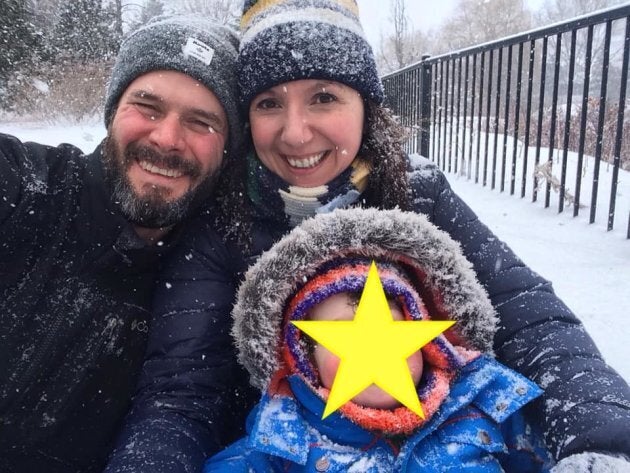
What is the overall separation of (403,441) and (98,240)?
3.79 feet

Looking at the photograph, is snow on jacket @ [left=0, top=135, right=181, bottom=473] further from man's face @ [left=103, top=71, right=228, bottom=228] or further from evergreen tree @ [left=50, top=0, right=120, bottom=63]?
evergreen tree @ [left=50, top=0, right=120, bottom=63]

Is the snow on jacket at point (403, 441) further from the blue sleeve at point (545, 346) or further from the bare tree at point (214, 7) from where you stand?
the bare tree at point (214, 7)

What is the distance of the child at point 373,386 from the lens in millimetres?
1422

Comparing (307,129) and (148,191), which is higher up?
(307,129)

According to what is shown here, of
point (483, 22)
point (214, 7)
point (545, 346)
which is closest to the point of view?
point (545, 346)

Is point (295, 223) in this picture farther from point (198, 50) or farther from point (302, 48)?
point (198, 50)

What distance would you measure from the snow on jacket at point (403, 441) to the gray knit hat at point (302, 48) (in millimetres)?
1009

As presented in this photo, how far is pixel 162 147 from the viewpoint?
1.86 meters

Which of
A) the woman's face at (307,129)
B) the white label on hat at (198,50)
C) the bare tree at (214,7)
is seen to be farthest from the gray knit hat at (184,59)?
the bare tree at (214,7)

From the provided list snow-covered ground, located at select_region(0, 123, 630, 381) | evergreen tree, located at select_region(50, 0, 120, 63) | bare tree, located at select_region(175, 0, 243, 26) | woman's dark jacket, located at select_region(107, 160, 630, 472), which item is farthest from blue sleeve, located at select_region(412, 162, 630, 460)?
bare tree, located at select_region(175, 0, 243, 26)

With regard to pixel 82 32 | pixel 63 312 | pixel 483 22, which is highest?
pixel 483 22

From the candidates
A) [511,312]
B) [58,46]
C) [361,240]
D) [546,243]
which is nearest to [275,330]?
[361,240]

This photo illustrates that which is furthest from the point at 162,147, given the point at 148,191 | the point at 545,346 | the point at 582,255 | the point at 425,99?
the point at 425,99

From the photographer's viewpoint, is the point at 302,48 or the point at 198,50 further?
the point at 198,50
